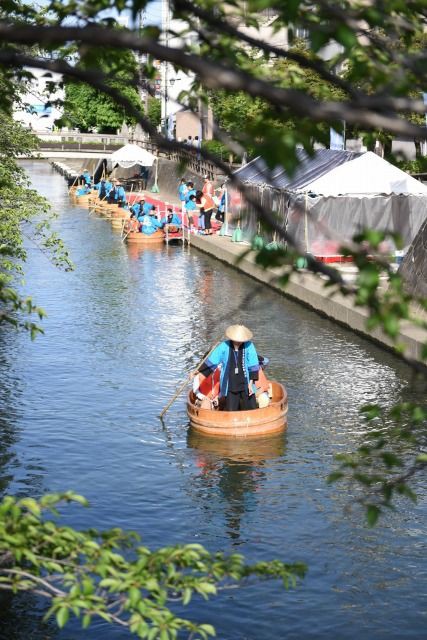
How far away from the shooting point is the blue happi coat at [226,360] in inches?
639

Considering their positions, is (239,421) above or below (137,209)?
above

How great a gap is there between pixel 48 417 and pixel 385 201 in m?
15.4

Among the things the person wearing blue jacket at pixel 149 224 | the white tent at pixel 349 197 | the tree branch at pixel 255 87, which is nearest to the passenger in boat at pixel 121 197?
the person wearing blue jacket at pixel 149 224

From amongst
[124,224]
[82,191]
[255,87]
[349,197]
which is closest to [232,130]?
[255,87]

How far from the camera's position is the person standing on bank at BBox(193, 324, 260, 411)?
1620cm

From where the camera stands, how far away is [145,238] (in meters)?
41.1

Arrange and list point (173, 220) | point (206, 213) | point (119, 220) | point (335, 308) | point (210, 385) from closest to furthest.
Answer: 1. point (210, 385)
2. point (335, 308)
3. point (206, 213)
4. point (173, 220)
5. point (119, 220)

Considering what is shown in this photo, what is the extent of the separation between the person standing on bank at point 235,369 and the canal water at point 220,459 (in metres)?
0.64

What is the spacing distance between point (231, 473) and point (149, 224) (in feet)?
87.8

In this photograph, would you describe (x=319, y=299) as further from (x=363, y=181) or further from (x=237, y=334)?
(x=237, y=334)

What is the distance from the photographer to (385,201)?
31.2 m

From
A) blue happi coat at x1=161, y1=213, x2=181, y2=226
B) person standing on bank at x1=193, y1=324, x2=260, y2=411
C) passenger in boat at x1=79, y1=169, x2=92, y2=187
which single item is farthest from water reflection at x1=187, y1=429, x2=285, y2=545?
passenger in boat at x1=79, y1=169, x2=92, y2=187

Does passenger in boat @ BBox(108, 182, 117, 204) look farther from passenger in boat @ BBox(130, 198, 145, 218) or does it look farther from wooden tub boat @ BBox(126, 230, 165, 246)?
wooden tub boat @ BBox(126, 230, 165, 246)

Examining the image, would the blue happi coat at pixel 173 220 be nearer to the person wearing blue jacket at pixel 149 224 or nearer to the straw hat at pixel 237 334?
the person wearing blue jacket at pixel 149 224
